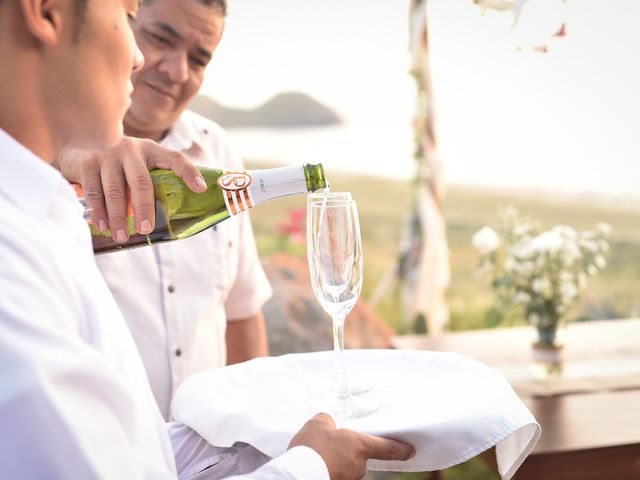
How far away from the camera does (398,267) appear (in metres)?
3.97

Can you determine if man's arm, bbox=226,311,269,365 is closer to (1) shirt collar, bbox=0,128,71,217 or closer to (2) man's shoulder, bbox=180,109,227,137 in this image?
(2) man's shoulder, bbox=180,109,227,137

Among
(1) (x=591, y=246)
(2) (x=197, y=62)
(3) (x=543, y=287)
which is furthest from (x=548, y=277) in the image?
(2) (x=197, y=62)

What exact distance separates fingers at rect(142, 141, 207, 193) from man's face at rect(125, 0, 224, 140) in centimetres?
71

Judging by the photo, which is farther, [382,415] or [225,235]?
[225,235]

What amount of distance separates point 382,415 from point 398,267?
296 cm

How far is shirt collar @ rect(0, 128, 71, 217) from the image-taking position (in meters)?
0.77

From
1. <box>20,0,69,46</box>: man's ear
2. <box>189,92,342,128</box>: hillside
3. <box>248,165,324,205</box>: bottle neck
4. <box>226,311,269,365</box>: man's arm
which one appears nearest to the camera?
<box>20,0,69,46</box>: man's ear

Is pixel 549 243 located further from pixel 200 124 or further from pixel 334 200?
pixel 334 200

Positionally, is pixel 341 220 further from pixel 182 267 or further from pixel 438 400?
pixel 182 267

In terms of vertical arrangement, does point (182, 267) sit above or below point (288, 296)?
above

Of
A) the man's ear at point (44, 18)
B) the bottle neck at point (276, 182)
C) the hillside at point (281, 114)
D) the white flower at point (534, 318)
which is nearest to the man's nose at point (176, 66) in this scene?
the bottle neck at point (276, 182)

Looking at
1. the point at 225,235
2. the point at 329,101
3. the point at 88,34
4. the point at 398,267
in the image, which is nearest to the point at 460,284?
the point at 398,267

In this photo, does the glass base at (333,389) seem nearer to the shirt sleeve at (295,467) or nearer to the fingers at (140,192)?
the shirt sleeve at (295,467)

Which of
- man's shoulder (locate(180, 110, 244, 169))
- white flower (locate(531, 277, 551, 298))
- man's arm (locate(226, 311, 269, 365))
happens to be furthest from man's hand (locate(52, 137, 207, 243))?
white flower (locate(531, 277, 551, 298))
